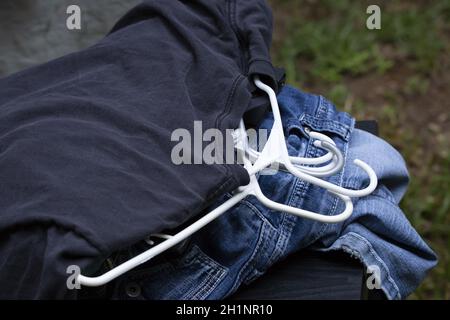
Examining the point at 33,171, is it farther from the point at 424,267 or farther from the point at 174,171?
the point at 424,267

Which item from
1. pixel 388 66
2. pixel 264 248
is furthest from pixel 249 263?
pixel 388 66

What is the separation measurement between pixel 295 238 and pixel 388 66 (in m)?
1.25

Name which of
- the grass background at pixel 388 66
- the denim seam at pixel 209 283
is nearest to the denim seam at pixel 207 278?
the denim seam at pixel 209 283

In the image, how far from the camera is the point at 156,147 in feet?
3.02

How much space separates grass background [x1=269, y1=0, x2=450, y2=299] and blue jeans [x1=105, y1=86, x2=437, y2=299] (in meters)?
0.75

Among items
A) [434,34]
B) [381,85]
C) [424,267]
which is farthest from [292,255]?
[434,34]

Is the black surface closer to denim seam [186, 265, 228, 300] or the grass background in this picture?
denim seam [186, 265, 228, 300]

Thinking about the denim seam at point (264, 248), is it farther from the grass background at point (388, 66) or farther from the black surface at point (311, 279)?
the grass background at point (388, 66)

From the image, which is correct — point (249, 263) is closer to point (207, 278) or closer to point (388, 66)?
point (207, 278)

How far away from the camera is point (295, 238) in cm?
98

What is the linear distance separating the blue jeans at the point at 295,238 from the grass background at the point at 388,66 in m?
0.75

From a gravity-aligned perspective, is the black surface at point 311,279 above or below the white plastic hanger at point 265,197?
below

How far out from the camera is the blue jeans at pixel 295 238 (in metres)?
0.94
